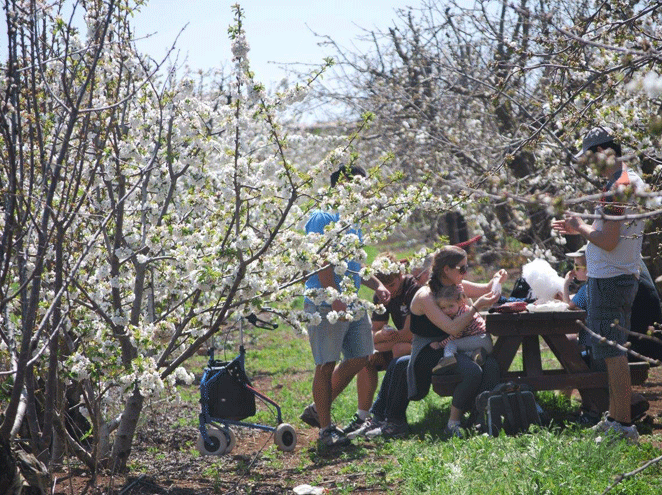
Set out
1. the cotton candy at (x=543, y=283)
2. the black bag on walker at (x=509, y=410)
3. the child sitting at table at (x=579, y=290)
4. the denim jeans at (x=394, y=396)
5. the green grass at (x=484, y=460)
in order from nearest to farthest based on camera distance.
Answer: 1. the green grass at (x=484, y=460)
2. the black bag on walker at (x=509, y=410)
3. the child sitting at table at (x=579, y=290)
4. the denim jeans at (x=394, y=396)
5. the cotton candy at (x=543, y=283)

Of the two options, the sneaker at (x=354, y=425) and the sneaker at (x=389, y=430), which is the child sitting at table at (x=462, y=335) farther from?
the sneaker at (x=354, y=425)

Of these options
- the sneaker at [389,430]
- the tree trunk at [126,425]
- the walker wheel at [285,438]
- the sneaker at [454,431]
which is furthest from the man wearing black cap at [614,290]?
the tree trunk at [126,425]

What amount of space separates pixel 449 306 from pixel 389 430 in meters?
1.05

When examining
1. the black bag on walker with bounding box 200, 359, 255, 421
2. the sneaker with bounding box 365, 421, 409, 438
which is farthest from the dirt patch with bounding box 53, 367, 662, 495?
the sneaker with bounding box 365, 421, 409, 438

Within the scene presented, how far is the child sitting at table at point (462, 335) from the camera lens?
616 cm

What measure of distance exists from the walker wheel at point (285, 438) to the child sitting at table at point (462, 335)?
1.13 m

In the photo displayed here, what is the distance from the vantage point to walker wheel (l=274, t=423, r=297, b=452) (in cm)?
618

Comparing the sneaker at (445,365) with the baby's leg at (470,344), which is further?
the baby's leg at (470,344)

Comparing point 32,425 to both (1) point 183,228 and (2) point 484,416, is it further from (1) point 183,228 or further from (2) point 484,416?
(2) point 484,416

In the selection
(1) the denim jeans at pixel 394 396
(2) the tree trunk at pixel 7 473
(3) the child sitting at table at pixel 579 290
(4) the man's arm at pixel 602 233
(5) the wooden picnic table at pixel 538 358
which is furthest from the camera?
(1) the denim jeans at pixel 394 396

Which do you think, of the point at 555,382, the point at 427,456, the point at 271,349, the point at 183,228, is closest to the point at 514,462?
the point at 427,456

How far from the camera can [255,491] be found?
5.29m

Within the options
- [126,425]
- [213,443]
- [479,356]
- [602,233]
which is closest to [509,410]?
[479,356]

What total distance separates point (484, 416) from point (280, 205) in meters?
1.95
